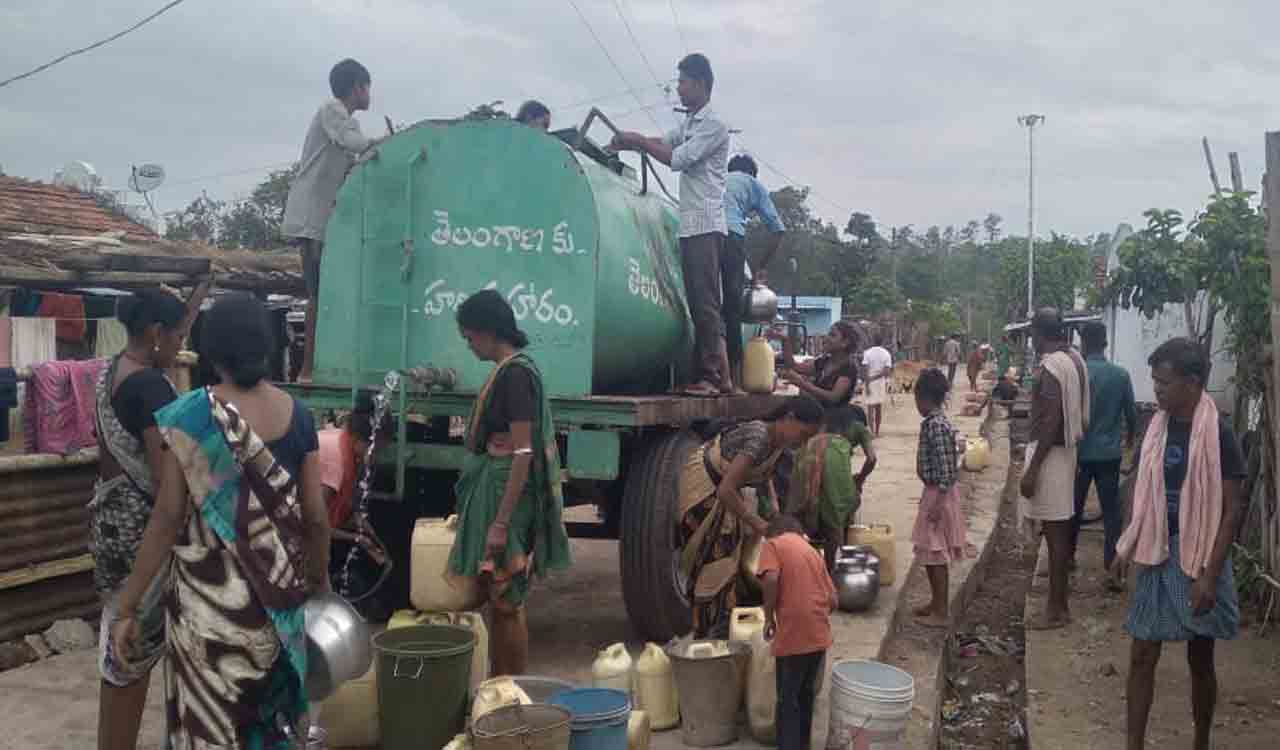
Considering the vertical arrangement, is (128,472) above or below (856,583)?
above

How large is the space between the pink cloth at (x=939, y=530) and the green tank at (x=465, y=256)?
2.14 meters

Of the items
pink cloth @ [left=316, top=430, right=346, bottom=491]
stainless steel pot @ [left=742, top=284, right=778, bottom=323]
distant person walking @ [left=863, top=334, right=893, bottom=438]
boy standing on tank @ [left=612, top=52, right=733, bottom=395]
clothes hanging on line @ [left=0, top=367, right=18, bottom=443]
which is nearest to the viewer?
pink cloth @ [left=316, top=430, right=346, bottom=491]

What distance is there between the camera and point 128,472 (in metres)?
3.42

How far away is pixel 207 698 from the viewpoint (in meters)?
2.77

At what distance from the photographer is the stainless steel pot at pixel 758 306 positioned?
674 cm

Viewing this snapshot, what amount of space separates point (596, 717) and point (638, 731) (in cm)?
33

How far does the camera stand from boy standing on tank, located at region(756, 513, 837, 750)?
150 inches

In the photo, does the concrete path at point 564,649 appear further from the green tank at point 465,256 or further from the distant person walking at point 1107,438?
the green tank at point 465,256

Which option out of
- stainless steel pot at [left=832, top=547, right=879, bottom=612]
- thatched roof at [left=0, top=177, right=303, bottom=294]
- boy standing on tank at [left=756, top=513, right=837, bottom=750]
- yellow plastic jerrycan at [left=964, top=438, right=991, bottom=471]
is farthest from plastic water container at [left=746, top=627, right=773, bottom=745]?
yellow plastic jerrycan at [left=964, top=438, right=991, bottom=471]

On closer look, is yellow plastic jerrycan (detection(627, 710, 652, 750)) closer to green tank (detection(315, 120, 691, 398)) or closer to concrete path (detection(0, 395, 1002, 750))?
concrete path (detection(0, 395, 1002, 750))

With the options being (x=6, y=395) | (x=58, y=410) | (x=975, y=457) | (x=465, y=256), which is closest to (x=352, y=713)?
(x=465, y=256)

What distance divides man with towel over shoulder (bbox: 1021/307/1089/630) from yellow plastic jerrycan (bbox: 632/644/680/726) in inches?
109

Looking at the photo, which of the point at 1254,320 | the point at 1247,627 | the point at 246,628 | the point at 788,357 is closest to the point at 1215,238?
the point at 1254,320

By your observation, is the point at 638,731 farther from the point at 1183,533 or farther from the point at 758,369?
the point at 758,369
